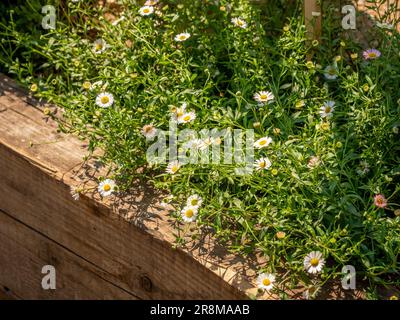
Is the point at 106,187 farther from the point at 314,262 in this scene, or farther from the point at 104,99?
the point at 314,262

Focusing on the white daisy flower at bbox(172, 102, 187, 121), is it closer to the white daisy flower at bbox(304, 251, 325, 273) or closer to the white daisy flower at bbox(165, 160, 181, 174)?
the white daisy flower at bbox(165, 160, 181, 174)

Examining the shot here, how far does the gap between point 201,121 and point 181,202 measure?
25 cm

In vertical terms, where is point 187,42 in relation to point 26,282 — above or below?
above

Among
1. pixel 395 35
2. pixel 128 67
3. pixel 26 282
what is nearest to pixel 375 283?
pixel 395 35

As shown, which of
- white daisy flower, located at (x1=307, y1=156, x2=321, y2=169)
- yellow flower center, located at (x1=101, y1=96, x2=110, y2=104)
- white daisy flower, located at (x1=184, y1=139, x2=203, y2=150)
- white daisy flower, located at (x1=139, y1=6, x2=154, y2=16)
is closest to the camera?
white daisy flower, located at (x1=307, y1=156, x2=321, y2=169)

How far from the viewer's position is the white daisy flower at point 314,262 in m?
2.09

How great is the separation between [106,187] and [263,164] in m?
0.50

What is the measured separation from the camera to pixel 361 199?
84.3 inches

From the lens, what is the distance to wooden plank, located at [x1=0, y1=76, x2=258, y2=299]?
2.27 metres

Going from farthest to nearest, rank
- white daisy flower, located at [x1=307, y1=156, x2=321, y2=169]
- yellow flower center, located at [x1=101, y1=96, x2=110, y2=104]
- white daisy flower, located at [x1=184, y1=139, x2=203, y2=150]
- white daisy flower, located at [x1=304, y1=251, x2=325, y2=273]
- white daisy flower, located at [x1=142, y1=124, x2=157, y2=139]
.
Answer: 1. yellow flower center, located at [x1=101, y1=96, x2=110, y2=104]
2. white daisy flower, located at [x1=142, y1=124, x2=157, y2=139]
3. white daisy flower, located at [x1=184, y1=139, x2=203, y2=150]
4. white daisy flower, located at [x1=307, y1=156, x2=321, y2=169]
5. white daisy flower, located at [x1=304, y1=251, x2=325, y2=273]

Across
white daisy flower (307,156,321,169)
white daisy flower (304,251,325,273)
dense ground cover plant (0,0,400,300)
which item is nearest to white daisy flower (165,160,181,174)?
dense ground cover plant (0,0,400,300)

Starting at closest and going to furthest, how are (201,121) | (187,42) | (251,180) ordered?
(251,180)
(201,121)
(187,42)
